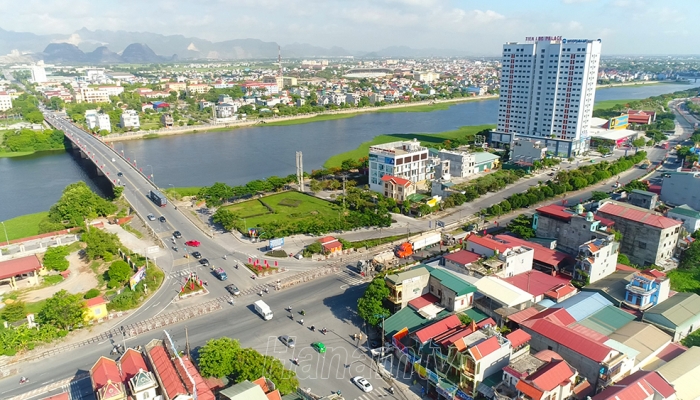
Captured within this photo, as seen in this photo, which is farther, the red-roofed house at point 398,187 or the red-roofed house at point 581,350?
the red-roofed house at point 398,187

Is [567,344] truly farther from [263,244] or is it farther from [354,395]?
[263,244]

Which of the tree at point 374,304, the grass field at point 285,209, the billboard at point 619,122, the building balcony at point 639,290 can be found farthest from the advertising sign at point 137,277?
the billboard at point 619,122

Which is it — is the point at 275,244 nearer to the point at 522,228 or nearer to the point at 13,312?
the point at 13,312

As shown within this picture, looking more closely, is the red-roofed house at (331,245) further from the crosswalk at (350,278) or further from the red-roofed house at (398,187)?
the red-roofed house at (398,187)

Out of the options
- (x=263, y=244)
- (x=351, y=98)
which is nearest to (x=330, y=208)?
(x=263, y=244)

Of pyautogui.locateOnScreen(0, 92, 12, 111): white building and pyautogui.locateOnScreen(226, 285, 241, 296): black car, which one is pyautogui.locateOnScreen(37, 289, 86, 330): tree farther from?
pyautogui.locateOnScreen(0, 92, 12, 111): white building

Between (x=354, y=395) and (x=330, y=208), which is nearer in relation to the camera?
(x=354, y=395)
